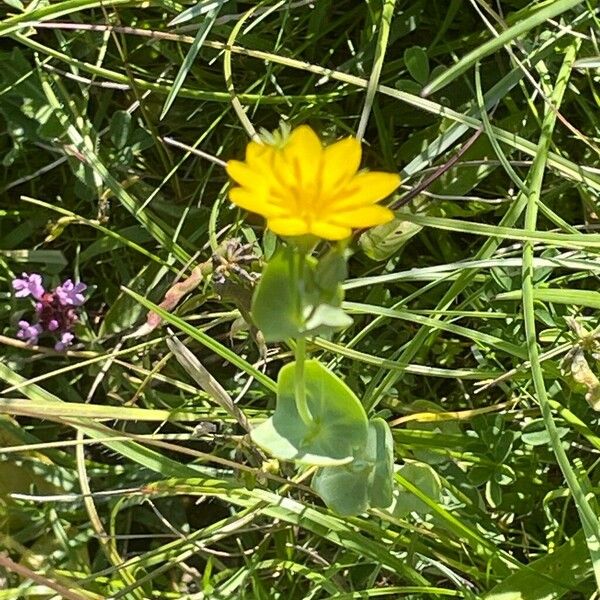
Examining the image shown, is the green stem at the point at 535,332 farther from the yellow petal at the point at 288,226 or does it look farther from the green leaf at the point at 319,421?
the yellow petal at the point at 288,226

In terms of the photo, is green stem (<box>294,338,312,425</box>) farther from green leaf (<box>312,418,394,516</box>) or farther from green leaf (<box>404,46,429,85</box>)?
green leaf (<box>404,46,429,85</box>)

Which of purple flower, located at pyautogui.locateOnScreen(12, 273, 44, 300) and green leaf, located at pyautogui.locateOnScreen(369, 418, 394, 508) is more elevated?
purple flower, located at pyautogui.locateOnScreen(12, 273, 44, 300)

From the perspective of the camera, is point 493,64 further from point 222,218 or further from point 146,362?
point 146,362

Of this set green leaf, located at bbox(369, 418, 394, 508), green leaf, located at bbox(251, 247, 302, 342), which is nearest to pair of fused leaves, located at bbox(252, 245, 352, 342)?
green leaf, located at bbox(251, 247, 302, 342)

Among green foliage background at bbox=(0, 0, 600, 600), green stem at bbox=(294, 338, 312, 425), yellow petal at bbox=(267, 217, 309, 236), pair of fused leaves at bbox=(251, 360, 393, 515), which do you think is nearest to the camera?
yellow petal at bbox=(267, 217, 309, 236)

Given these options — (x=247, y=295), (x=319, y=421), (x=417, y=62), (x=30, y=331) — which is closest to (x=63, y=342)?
(x=30, y=331)

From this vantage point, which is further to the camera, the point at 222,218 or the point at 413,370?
the point at 222,218

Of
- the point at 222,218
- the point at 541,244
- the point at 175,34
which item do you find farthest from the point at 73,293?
the point at 541,244
